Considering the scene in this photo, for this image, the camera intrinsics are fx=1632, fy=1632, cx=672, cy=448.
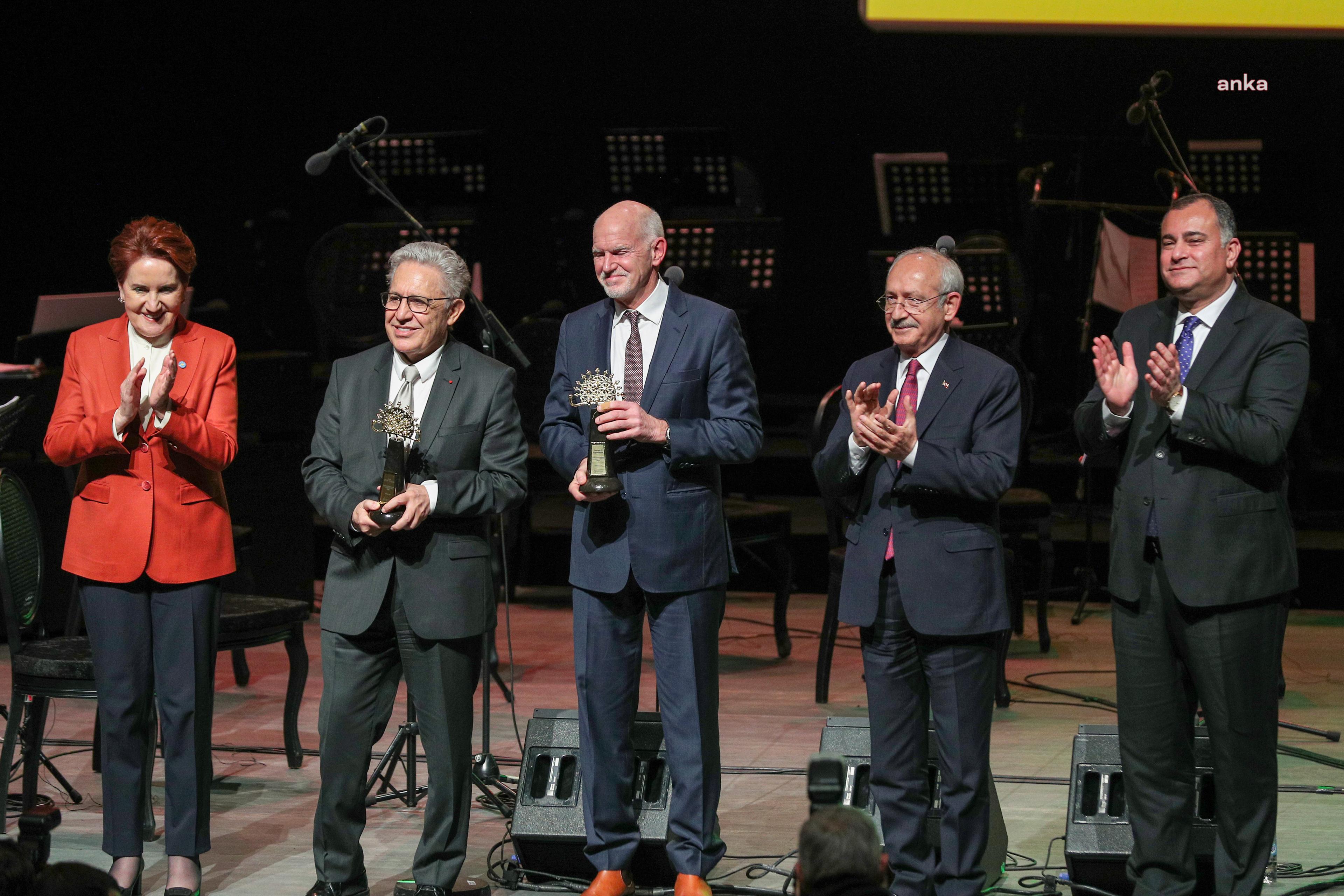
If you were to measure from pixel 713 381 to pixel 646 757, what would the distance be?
3.23ft

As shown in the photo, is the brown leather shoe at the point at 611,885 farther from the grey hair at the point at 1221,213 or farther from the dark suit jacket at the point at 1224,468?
the grey hair at the point at 1221,213

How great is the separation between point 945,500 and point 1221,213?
910 mm

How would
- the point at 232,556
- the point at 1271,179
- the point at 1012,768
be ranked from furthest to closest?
the point at 1271,179
the point at 1012,768
the point at 232,556

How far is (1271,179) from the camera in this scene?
8125mm

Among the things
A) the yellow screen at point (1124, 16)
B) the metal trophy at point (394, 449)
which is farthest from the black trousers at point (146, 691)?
the yellow screen at point (1124, 16)

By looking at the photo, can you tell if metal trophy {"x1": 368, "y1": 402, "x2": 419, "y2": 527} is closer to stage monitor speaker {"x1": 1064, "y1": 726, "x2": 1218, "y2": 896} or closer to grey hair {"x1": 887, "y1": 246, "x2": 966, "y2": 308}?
grey hair {"x1": 887, "y1": 246, "x2": 966, "y2": 308}

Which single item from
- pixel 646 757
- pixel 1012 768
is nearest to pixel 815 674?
pixel 1012 768

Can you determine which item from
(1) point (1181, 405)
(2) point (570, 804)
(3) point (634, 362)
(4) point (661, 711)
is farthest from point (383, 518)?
(1) point (1181, 405)

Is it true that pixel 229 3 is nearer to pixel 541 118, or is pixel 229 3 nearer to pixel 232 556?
pixel 541 118

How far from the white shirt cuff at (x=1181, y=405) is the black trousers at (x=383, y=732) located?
171 cm

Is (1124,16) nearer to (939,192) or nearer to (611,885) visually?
(939,192)

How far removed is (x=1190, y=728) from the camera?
3.80 meters

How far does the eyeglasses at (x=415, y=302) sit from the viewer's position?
389cm

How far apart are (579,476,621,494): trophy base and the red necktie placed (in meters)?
0.65
